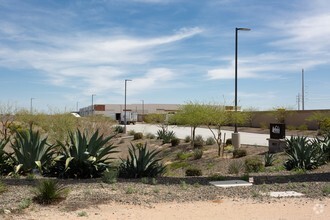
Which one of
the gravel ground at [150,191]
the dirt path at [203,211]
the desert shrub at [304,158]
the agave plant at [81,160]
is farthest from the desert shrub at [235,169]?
the dirt path at [203,211]

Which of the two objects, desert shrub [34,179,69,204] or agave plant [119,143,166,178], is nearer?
desert shrub [34,179,69,204]

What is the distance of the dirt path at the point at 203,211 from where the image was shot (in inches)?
276

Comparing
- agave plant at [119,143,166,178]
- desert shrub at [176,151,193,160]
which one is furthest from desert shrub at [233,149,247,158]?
agave plant at [119,143,166,178]

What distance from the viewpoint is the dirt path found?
Answer: 7.01 meters

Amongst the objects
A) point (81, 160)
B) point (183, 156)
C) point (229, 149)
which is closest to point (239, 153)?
point (229, 149)

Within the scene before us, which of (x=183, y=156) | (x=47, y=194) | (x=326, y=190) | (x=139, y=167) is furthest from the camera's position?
(x=183, y=156)

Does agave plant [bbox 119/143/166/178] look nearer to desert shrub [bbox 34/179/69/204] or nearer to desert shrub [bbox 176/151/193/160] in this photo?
desert shrub [bbox 34/179/69/204]

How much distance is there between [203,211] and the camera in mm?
7645

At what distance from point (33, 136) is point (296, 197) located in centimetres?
698

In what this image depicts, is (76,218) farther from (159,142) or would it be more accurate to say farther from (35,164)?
(159,142)

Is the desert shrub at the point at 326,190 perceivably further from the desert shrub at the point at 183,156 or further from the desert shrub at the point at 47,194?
the desert shrub at the point at 183,156

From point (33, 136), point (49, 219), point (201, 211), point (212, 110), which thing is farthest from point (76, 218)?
point (212, 110)

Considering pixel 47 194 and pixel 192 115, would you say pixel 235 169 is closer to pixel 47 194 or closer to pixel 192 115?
pixel 47 194

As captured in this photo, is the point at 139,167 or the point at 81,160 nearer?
the point at 81,160
